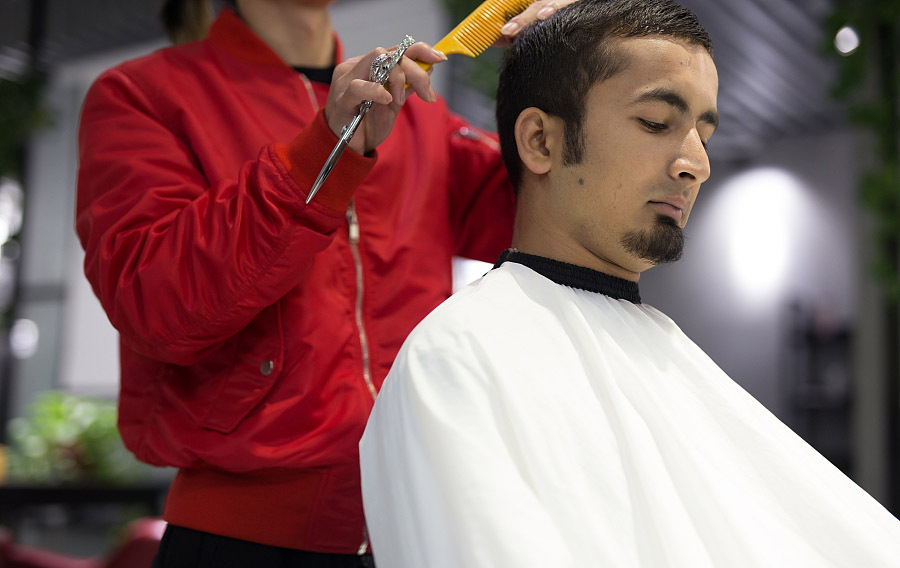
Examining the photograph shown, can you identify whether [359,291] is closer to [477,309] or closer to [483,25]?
[477,309]

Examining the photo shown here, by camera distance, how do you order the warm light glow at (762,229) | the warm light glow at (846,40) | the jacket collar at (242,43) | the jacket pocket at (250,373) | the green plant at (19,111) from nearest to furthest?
the jacket pocket at (250,373) → the jacket collar at (242,43) → the warm light glow at (846,40) → the green plant at (19,111) → the warm light glow at (762,229)

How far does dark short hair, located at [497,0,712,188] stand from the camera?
3.92ft

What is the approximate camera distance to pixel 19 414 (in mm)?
5867

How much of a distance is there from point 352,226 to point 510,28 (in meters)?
0.42

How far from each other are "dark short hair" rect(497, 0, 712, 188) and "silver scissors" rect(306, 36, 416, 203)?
0.31 metres

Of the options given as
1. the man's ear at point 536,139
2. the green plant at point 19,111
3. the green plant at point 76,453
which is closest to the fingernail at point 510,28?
the man's ear at point 536,139

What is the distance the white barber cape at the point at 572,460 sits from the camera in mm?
838

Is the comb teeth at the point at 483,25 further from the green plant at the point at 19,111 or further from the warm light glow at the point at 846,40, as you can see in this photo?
the green plant at the point at 19,111

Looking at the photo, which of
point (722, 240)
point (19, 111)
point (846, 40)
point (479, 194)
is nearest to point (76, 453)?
point (19, 111)

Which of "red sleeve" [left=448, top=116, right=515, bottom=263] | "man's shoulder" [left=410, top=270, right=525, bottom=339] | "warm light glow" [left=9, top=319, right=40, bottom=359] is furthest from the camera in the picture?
"warm light glow" [left=9, top=319, right=40, bottom=359]

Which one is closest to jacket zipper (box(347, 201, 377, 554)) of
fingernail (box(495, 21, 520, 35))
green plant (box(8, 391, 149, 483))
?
fingernail (box(495, 21, 520, 35))

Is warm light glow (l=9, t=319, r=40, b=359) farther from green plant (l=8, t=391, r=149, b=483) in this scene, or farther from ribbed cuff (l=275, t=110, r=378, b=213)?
ribbed cuff (l=275, t=110, r=378, b=213)

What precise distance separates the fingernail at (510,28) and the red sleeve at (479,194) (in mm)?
278

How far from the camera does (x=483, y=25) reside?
126 centimetres
